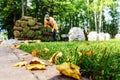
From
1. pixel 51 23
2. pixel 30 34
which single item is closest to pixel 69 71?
pixel 51 23

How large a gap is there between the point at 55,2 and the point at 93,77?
144 feet

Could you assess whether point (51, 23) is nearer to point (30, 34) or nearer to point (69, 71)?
point (30, 34)

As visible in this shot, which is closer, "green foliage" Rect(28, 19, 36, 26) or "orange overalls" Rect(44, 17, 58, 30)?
"orange overalls" Rect(44, 17, 58, 30)

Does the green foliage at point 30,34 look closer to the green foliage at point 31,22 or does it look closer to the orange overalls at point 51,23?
the green foliage at point 31,22

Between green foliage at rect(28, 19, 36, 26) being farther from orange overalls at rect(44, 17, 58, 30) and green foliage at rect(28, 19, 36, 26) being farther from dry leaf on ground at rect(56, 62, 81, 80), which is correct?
dry leaf on ground at rect(56, 62, 81, 80)

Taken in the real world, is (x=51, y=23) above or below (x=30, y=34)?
above

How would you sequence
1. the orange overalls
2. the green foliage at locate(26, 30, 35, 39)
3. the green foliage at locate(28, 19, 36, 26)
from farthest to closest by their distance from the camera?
the green foliage at locate(28, 19, 36, 26) < the green foliage at locate(26, 30, 35, 39) < the orange overalls

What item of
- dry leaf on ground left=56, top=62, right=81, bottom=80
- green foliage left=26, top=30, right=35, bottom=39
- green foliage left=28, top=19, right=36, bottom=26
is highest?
A: dry leaf on ground left=56, top=62, right=81, bottom=80

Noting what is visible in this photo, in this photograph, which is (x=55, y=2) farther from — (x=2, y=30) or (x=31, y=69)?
(x=31, y=69)

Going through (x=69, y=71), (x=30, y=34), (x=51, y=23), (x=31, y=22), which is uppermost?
(x=69, y=71)

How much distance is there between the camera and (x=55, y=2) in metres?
46.8

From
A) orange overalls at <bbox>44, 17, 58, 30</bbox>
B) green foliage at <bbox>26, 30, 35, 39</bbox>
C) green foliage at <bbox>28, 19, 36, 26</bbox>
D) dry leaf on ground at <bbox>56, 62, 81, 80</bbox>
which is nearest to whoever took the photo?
dry leaf on ground at <bbox>56, 62, 81, 80</bbox>

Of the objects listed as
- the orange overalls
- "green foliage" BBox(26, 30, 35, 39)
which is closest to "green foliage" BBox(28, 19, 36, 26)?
"green foliage" BBox(26, 30, 35, 39)

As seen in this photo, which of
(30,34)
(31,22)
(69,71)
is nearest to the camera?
(69,71)
